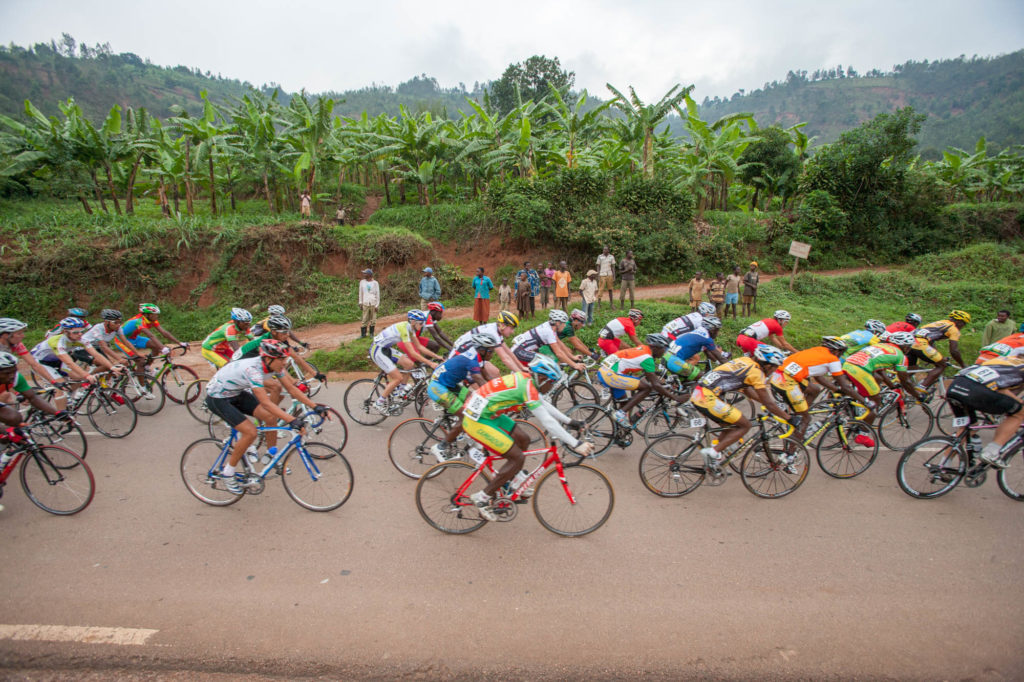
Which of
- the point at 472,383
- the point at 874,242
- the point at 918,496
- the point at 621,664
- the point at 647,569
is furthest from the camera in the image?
the point at 874,242

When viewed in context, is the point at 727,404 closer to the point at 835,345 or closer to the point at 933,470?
the point at 835,345

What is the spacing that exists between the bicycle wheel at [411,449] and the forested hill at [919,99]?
87423mm

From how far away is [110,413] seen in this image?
7.67 m

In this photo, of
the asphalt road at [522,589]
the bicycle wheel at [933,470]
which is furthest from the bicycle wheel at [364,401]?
the bicycle wheel at [933,470]

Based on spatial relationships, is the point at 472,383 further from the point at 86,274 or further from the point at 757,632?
the point at 86,274

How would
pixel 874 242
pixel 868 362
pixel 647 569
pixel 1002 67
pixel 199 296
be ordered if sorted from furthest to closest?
pixel 1002 67 < pixel 874 242 < pixel 199 296 < pixel 868 362 < pixel 647 569

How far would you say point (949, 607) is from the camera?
13.3 ft

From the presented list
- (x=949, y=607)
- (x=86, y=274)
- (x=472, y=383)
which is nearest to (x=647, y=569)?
(x=949, y=607)

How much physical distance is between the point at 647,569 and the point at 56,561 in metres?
5.26

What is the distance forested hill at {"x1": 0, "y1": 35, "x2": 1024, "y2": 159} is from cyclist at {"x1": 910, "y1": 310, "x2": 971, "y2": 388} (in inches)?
706

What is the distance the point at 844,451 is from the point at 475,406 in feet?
15.0

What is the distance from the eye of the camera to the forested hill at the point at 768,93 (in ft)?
190

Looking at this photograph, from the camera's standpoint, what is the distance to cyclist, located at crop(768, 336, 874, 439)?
19.1ft

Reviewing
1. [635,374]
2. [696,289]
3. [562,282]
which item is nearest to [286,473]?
[635,374]
